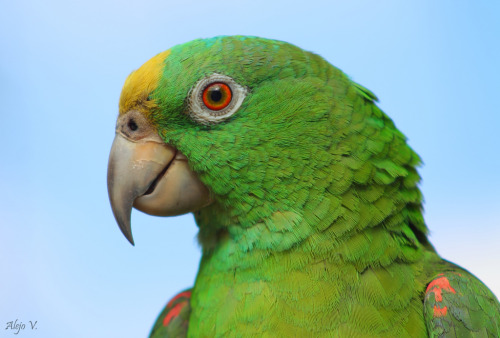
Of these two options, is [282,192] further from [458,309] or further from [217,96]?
[458,309]

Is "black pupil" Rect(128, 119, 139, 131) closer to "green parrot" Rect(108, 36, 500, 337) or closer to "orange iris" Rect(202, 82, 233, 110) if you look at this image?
"green parrot" Rect(108, 36, 500, 337)

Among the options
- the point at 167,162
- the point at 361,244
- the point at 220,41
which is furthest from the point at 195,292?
the point at 220,41

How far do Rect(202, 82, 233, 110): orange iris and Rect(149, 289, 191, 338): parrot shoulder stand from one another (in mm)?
982

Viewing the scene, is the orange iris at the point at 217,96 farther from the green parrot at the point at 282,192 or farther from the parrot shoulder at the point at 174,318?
the parrot shoulder at the point at 174,318

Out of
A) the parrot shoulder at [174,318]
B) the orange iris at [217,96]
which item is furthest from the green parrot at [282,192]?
the parrot shoulder at [174,318]

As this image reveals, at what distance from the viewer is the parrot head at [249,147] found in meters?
1.66

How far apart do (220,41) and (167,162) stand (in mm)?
481

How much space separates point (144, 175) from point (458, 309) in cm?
114

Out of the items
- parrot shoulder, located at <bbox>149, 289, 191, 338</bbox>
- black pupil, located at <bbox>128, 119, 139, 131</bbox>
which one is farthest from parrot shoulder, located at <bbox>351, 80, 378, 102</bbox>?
parrot shoulder, located at <bbox>149, 289, 191, 338</bbox>

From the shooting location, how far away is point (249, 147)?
5.46ft

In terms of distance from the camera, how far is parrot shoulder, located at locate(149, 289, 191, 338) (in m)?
2.10

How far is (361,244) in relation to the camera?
1.64 metres

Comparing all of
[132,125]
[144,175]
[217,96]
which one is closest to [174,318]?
[144,175]

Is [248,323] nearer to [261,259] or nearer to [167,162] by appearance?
[261,259]
